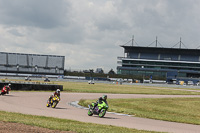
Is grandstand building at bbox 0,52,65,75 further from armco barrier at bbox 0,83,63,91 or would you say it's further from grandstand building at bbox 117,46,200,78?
armco barrier at bbox 0,83,63,91

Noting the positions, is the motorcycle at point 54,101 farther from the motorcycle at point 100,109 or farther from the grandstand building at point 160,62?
the grandstand building at point 160,62

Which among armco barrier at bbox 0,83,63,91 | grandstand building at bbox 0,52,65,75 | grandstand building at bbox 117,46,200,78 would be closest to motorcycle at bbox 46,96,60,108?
armco barrier at bbox 0,83,63,91

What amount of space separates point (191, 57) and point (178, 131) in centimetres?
16011

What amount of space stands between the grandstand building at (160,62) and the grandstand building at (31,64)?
3681cm

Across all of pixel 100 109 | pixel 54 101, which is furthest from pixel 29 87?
pixel 100 109

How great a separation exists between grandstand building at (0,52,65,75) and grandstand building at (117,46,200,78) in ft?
121

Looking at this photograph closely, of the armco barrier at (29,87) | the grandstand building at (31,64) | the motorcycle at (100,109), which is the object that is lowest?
the motorcycle at (100,109)

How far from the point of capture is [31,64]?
14575 centimetres

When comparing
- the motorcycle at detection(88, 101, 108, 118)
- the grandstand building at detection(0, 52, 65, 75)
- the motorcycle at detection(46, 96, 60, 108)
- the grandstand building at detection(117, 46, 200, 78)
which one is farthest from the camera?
the grandstand building at detection(117, 46, 200, 78)

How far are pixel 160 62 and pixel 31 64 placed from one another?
213ft

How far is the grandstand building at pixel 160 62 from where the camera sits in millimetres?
164500

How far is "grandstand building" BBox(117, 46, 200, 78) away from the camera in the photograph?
164m

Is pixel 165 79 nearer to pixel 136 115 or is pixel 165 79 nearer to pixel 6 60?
pixel 6 60

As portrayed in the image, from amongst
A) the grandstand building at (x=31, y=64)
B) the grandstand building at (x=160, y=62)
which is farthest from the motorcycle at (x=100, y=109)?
the grandstand building at (x=160, y=62)
